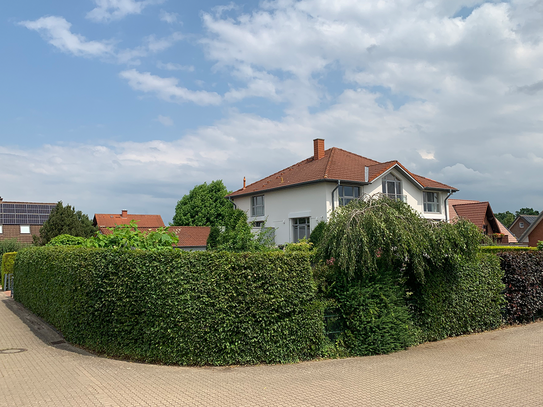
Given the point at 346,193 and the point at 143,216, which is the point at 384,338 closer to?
the point at 346,193

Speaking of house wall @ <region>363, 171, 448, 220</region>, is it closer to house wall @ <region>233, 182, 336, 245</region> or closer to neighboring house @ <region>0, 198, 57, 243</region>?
house wall @ <region>233, 182, 336, 245</region>

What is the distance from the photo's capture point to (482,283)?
1137 cm

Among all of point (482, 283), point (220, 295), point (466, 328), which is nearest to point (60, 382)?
point (220, 295)

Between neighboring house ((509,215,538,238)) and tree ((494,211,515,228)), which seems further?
tree ((494,211,515,228))

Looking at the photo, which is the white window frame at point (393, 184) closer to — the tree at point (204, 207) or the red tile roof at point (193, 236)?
the red tile roof at point (193, 236)

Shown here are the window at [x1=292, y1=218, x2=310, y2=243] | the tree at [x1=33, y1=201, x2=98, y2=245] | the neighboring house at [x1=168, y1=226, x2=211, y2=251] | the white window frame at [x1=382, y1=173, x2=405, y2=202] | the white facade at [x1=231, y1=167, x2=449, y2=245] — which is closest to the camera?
the white facade at [x1=231, y1=167, x2=449, y2=245]

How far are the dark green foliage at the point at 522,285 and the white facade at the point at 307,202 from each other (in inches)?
667

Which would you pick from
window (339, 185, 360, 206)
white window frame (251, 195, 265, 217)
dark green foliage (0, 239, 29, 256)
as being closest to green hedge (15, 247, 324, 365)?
window (339, 185, 360, 206)

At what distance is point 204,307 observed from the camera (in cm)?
795

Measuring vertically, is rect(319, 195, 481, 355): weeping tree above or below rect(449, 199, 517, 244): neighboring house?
below

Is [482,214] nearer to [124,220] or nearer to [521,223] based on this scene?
[521,223]

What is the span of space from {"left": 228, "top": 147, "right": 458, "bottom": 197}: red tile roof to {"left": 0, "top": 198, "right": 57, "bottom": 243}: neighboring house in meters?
34.0

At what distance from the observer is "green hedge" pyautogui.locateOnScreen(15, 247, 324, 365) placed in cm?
796

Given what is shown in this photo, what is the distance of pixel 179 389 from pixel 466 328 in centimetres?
764
